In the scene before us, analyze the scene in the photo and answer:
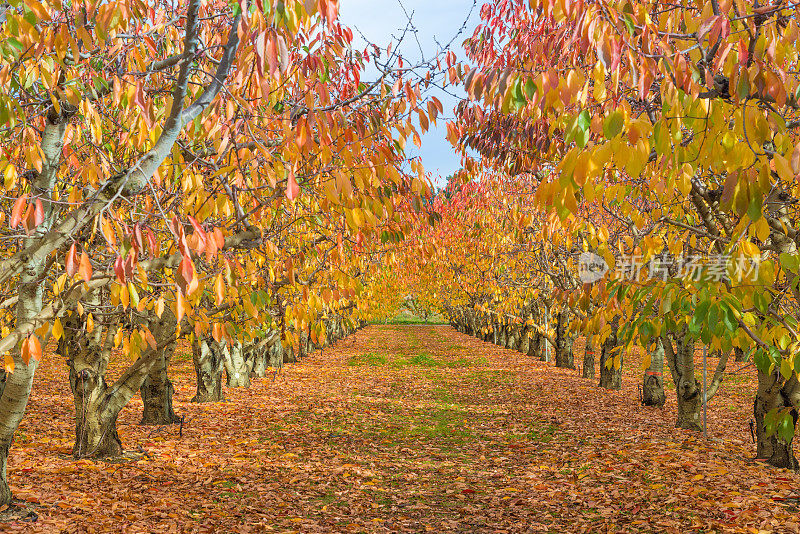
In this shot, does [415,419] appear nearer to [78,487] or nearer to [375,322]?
[78,487]

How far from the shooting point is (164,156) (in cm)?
353

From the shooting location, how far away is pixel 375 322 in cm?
7888

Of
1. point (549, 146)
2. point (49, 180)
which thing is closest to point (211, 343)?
point (49, 180)

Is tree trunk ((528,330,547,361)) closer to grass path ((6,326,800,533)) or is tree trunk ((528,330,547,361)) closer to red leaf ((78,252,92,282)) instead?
grass path ((6,326,800,533))

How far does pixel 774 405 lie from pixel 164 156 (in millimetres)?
7459

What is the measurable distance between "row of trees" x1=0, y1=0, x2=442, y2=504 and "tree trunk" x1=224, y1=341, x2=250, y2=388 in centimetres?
753

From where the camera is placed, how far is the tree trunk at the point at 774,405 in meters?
6.93

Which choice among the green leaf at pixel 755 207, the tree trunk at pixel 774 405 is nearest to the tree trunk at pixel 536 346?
the tree trunk at pixel 774 405

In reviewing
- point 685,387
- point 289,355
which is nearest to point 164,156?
point 685,387

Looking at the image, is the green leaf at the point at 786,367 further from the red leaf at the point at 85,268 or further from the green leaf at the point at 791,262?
the red leaf at the point at 85,268

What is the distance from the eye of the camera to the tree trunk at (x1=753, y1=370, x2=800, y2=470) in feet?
22.7

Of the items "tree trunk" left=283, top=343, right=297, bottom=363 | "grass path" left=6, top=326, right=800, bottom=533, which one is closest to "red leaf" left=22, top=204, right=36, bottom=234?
"grass path" left=6, top=326, right=800, bottom=533

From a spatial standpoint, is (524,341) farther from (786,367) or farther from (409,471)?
(786,367)

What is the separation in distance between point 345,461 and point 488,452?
93.2 inches
